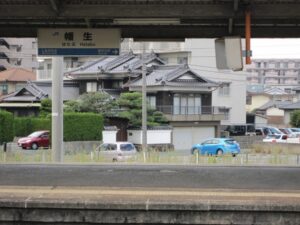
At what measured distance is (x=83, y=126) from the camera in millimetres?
43156

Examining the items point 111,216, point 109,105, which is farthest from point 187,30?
point 109,105

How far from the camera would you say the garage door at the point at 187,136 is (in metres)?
51.1

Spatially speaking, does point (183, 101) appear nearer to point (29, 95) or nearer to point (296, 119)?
point (296, 119)

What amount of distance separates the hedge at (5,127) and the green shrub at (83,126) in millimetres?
4854

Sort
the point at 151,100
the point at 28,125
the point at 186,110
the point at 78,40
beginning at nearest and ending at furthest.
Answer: the point at 78,40
the point at 28,125
the point at 151,100
the point at 186,110

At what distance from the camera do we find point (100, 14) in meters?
10.3

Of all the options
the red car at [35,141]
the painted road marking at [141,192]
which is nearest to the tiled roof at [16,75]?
the red car at [35,141]

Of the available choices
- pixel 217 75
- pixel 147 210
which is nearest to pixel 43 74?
pixel 217 75

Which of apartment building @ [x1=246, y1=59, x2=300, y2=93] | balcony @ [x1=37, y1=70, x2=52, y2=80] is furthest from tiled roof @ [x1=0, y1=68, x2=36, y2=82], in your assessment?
apartment building @ [x1=246, y1=59, x2=300, y2=93]

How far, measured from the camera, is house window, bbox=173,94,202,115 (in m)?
51.8

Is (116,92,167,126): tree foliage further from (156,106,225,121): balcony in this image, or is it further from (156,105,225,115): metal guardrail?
(156,105,225,115): metal guardrail

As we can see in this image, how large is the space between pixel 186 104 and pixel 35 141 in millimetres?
15683

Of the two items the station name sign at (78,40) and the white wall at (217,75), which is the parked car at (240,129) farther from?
the station name sign at (78,40)

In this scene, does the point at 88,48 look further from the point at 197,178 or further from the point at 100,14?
the point at 197,178
